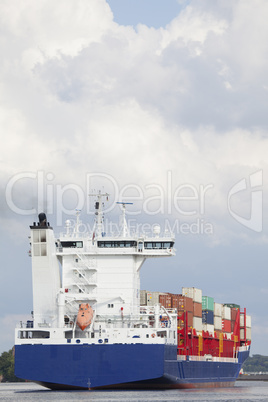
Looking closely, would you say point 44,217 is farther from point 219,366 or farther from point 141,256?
point 219,366

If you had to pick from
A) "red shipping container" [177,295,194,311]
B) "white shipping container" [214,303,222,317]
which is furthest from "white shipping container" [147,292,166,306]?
"white shipping container" [214,303,222,317]

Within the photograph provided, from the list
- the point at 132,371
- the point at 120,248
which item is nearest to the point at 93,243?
the point at 120,248

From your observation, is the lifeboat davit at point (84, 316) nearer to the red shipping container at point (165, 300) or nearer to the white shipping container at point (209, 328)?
the red shipping container at point (165, 300)

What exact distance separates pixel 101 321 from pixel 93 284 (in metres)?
2.70

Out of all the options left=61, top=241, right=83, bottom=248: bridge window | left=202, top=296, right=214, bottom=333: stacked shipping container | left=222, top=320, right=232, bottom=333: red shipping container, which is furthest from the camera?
left=222, top=320, right=232, bottom=333: red shipping container

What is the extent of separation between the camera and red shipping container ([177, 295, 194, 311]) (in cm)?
6562

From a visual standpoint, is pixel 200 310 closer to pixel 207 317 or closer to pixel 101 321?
pixel 207 317

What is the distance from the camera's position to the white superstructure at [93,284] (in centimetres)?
5706

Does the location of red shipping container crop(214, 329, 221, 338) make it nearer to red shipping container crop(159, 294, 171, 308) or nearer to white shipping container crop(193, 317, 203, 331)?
white shipping container crop(193, 317, 203, 331)

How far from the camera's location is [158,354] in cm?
5488

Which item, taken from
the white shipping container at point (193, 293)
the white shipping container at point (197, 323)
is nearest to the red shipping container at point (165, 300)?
the white shipping container at point (197, 323)

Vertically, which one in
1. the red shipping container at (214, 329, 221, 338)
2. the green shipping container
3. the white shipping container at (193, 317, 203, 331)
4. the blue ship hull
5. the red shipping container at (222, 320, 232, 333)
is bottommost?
the blue ship hull

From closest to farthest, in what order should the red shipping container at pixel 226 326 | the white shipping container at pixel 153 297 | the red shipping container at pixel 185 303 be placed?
the white shipping container at pixel 153 297 < the red shipping container at pixel 185 303 < the red shipping container at pixel 226 326

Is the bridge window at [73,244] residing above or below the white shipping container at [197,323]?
above
